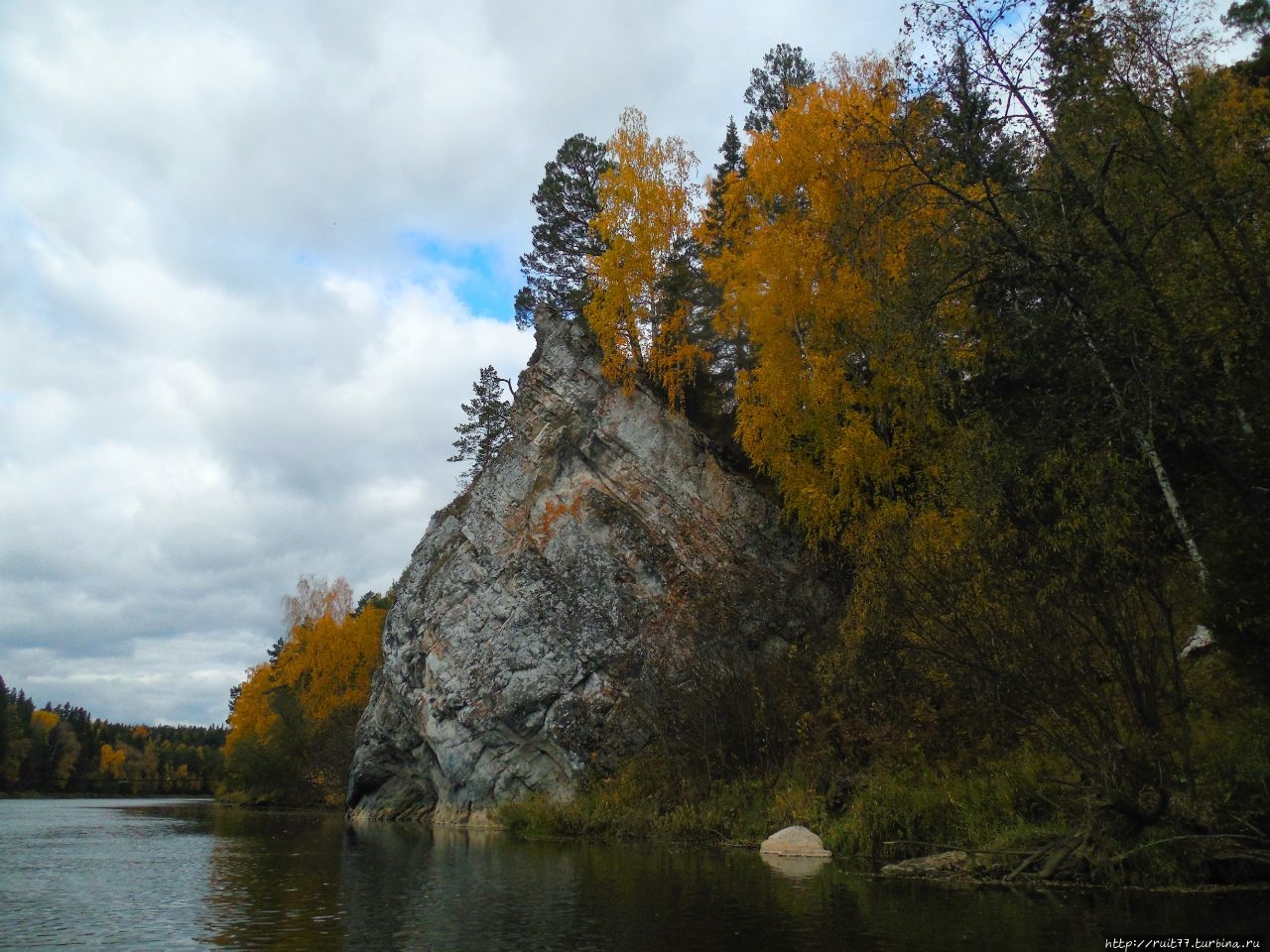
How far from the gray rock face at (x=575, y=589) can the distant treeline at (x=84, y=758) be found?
5561 centimetres

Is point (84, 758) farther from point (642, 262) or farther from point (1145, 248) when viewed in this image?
point (1145, 248)

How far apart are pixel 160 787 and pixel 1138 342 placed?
138 metres

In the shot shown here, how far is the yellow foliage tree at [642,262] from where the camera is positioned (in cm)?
3169

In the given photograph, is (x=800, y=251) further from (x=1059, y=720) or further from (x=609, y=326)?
(x=1059, y=720)

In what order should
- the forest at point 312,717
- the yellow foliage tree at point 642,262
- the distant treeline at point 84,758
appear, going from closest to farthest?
the yellow foliage tree at point 642,262
the forest at point 312,717
the distant treeline at point 84,758

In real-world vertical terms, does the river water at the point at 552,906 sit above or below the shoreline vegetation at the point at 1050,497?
below

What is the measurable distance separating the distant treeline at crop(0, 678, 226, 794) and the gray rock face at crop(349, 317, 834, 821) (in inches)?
2189

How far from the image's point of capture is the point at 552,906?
1212cm

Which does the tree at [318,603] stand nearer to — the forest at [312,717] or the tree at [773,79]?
the forest at [312,717]

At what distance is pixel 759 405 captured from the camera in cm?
2566

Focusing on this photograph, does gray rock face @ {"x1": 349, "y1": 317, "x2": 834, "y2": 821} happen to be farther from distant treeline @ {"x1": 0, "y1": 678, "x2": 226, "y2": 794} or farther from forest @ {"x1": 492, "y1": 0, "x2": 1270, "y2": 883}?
distant treeline @ {"x1": 0, "y1": 678, "x2": 226, "y2": 794}

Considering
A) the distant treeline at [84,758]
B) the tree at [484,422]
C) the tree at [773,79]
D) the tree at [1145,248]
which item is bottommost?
the distant treeline at [84,758]

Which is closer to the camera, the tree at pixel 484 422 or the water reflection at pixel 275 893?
the water reflection at pixel 275 893

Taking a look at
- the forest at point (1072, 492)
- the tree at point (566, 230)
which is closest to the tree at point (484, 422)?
the tree at point (566, 230)
